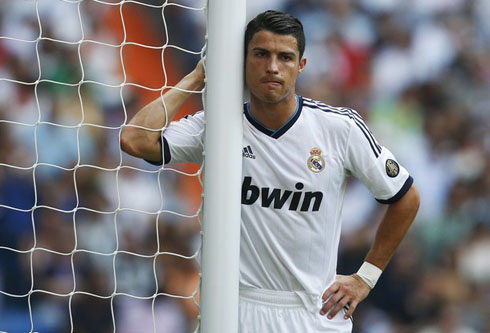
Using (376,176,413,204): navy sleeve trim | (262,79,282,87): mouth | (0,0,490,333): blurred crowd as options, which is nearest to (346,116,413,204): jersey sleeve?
(376,176,413,204): navy sleeve trim

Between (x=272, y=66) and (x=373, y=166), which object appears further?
(x=373, y=166)

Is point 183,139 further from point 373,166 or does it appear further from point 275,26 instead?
point 373,166

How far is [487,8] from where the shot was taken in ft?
13.9

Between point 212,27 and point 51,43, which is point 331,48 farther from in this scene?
point 212,27

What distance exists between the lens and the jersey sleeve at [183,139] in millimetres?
2119

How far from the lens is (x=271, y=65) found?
1.98 m

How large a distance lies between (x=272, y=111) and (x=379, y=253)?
0.56m

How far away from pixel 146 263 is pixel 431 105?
169cm

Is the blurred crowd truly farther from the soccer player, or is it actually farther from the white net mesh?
the soccer player

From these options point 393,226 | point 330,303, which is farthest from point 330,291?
point 393,226

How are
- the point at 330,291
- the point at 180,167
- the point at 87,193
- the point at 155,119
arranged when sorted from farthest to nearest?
1. the point at 180,167
2. the point at 87,193
3. the point at 330,291
4. the point at 155,119

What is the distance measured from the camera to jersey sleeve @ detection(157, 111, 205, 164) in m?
2.12

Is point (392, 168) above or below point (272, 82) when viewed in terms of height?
below

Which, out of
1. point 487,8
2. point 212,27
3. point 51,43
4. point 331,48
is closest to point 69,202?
point 51,43
